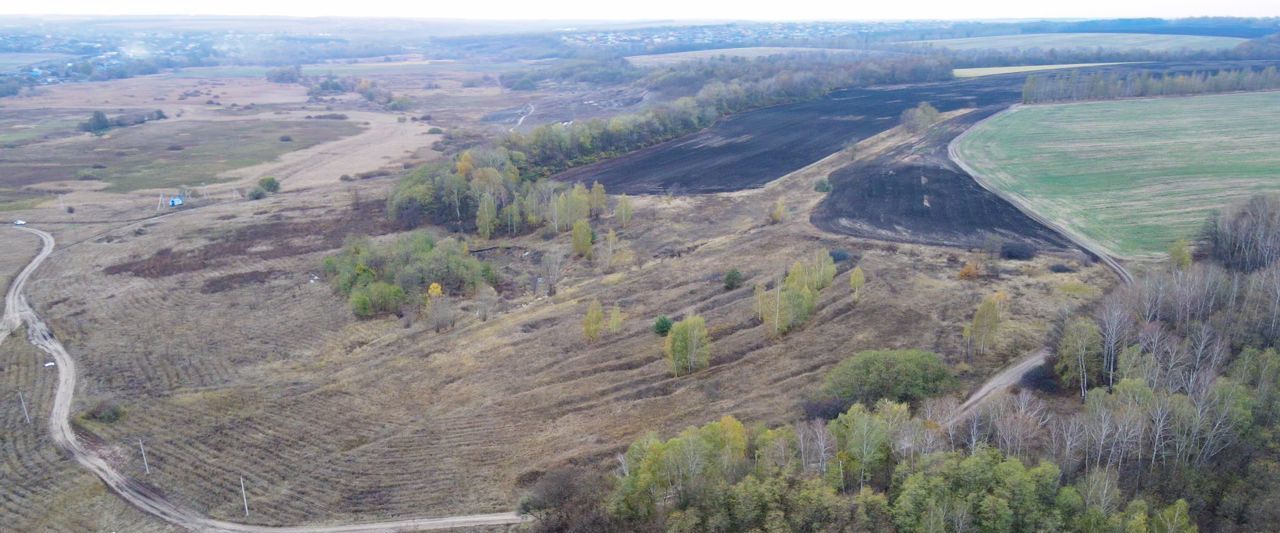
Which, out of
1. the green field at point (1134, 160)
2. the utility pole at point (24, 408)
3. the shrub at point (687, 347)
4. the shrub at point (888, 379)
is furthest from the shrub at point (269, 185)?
the green field at point (1134, 160)

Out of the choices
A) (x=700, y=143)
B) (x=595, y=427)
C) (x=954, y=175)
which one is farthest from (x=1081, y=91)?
(x=595, y=427)

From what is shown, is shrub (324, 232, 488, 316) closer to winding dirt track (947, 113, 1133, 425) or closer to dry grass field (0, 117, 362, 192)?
winding dirt track (947, 113, 1133, 425)

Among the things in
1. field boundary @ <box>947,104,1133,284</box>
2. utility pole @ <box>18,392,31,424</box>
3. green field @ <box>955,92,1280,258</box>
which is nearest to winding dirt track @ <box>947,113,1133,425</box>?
field boundary @ <box>947,104,1133,284</box>

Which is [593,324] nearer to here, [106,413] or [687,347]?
[687,347]

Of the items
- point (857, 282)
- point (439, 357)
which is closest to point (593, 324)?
point (439, 357)

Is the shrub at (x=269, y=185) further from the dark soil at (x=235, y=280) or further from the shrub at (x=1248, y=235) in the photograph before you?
the shrub at (x=1248, y=235)

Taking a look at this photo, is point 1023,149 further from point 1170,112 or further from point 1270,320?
point 1270,320
